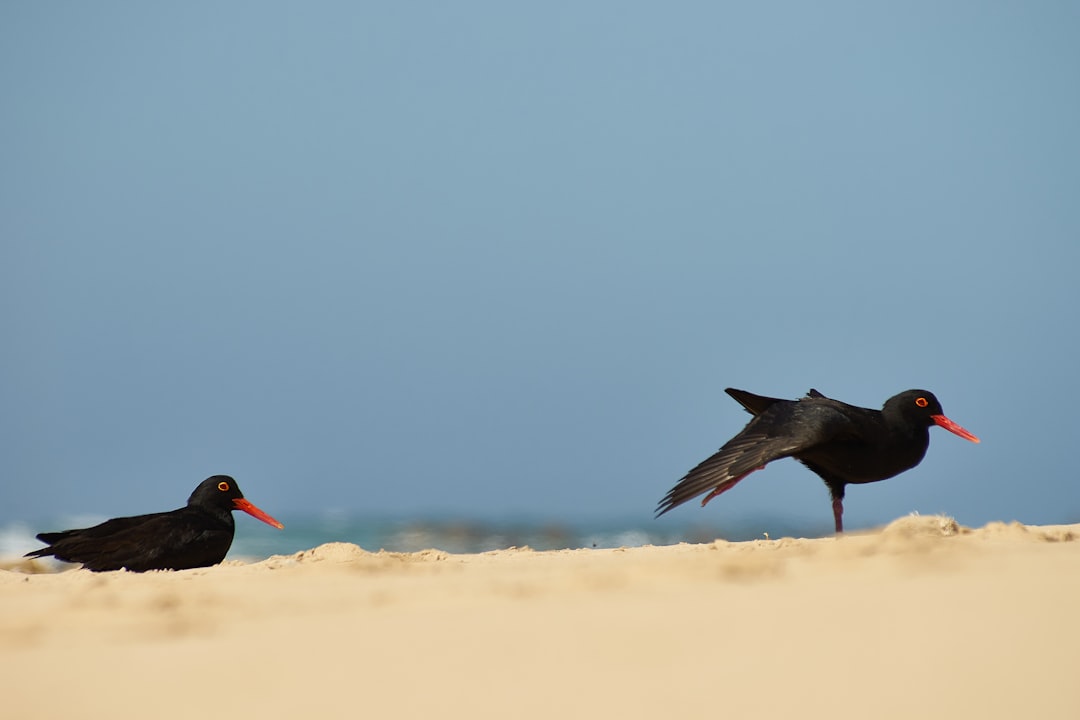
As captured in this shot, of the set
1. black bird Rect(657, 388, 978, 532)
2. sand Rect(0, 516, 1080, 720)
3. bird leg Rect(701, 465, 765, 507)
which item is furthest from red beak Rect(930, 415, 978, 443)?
sand Rect(0, 516, 1080, 720)

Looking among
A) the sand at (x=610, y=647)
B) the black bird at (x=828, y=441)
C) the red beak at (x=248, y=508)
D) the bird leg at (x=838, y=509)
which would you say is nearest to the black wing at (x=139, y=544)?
the red beak at (x=248, y=508)

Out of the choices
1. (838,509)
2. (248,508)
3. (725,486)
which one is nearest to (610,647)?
(725,486)

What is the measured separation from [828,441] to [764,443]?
514 millimetres

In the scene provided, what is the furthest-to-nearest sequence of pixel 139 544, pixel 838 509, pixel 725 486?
pixel 838 509, pixel 139 544, pixel 725 486

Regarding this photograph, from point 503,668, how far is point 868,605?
1215 mm

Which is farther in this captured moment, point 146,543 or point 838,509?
point 838,509

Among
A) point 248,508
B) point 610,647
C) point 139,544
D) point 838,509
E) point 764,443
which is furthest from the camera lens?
point 248,508

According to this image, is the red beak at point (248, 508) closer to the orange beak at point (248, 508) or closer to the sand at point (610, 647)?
the orange beak at point (248, 508)

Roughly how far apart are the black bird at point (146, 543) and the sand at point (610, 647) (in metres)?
4.62

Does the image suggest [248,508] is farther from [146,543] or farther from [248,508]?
[146,543]

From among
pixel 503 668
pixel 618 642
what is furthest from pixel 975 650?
pixel 503 668

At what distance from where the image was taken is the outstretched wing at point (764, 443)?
7.77 m

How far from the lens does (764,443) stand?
8.30m

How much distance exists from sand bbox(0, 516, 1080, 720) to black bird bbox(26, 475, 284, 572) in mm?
4624
